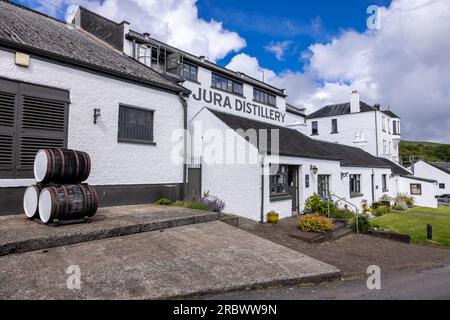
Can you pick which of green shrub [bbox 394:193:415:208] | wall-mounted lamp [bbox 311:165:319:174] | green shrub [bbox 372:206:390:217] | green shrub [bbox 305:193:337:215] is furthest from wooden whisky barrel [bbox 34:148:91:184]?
green shrub [bbox 394:193:415:208]

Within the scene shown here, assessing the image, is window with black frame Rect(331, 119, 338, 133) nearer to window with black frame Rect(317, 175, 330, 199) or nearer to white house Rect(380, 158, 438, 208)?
white house Rect(380, 158, 438, 208)

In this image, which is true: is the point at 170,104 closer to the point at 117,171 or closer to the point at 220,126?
the point at 220,126

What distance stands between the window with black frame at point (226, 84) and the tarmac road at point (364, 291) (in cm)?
1323

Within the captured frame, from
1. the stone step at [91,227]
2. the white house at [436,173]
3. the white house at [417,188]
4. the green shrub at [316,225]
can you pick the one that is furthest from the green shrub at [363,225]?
the white house at [436,173]

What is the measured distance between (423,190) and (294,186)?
2234 centimetres

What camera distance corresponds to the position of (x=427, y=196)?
28.0 meters

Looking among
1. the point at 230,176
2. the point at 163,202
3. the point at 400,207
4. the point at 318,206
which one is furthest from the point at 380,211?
the point at 163,202

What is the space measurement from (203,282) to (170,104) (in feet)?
27.2

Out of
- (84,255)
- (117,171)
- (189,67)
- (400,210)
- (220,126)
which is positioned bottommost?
(400,210)

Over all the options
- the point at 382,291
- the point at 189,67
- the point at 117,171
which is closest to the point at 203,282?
the point at 382,291

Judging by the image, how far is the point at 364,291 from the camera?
5.00m

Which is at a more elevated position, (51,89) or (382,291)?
(51,89)

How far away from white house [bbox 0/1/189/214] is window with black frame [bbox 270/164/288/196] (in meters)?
4.07

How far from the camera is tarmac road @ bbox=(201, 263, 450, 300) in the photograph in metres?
4.59
